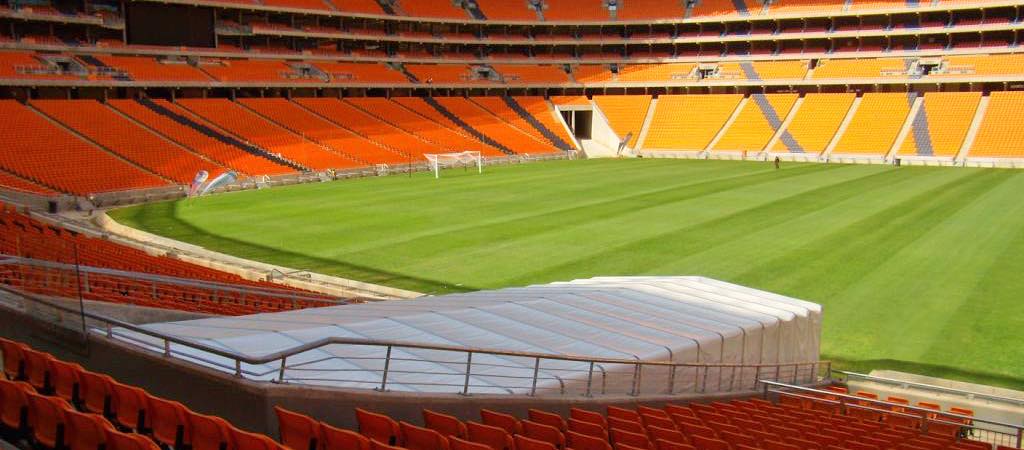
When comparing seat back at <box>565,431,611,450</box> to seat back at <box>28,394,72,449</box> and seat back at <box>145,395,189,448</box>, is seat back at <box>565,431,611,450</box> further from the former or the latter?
seat back at <box>28,394,72,449</box>

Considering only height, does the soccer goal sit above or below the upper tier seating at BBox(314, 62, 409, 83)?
below

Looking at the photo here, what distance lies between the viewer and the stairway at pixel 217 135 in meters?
48.0

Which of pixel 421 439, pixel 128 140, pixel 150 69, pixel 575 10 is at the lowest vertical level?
pixel 421 439

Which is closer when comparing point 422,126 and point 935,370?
point 935,370

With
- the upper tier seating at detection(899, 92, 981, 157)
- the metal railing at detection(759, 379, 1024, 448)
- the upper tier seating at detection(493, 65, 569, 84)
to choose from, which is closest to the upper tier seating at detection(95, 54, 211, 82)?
the upper tier seating at detection(493, 65, 569, 84)

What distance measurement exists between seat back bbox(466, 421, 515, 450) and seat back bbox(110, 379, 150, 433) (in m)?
2.71

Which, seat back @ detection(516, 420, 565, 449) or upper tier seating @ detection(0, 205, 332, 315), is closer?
seat back @ detection(516, 420, 565, 449)

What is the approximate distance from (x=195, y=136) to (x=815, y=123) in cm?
4465

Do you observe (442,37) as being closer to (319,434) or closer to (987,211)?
(987,211)

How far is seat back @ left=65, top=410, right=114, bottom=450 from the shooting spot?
6.08m

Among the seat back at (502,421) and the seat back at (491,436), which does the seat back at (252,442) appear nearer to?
the seat back at (491,436)

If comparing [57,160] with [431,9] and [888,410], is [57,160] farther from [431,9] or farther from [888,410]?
[888,410]

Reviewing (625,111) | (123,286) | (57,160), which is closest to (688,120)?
(625,111)

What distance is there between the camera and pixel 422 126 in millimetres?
61031
